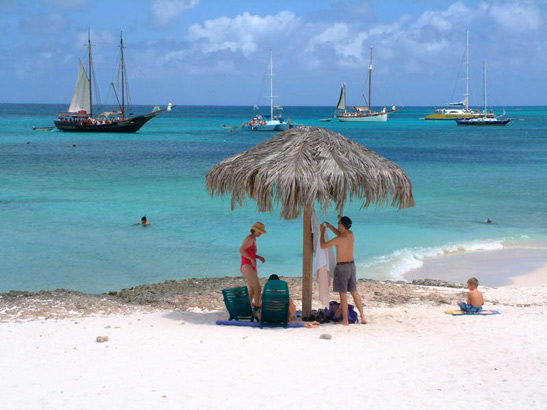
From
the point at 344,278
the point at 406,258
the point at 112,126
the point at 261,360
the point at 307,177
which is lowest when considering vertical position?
the point at 406,258

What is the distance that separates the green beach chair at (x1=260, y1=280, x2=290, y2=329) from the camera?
7.08m

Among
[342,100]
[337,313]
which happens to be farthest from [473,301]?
[342,100]

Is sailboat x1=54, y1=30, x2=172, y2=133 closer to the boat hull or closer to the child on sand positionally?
the boat hull

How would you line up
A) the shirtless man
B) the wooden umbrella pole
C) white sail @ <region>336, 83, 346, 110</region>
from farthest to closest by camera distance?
white sail @ <region>336, 83, 346, 110</region>, the wooden umbrella pole, the shirtless man

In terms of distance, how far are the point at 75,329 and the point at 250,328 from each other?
1.96 m

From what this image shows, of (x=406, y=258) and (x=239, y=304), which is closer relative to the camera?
(x=239, y=304)

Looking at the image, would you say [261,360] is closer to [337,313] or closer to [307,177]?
[337,313]

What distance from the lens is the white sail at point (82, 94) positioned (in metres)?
65.8

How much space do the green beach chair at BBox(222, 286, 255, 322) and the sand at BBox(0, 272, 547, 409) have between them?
305 mm

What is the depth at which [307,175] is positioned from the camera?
695 cm

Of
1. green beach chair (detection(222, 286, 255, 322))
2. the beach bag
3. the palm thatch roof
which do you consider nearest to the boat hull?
the palm thatch roof

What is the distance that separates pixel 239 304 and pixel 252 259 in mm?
549

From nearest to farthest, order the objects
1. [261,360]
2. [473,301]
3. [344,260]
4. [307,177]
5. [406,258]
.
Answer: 1. [261,360]
2. [307,177]
3. [344,260]
4. [473,301]
5. [406,258]

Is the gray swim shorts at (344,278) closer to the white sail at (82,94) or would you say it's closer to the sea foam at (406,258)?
the sea foam at (406,258)
